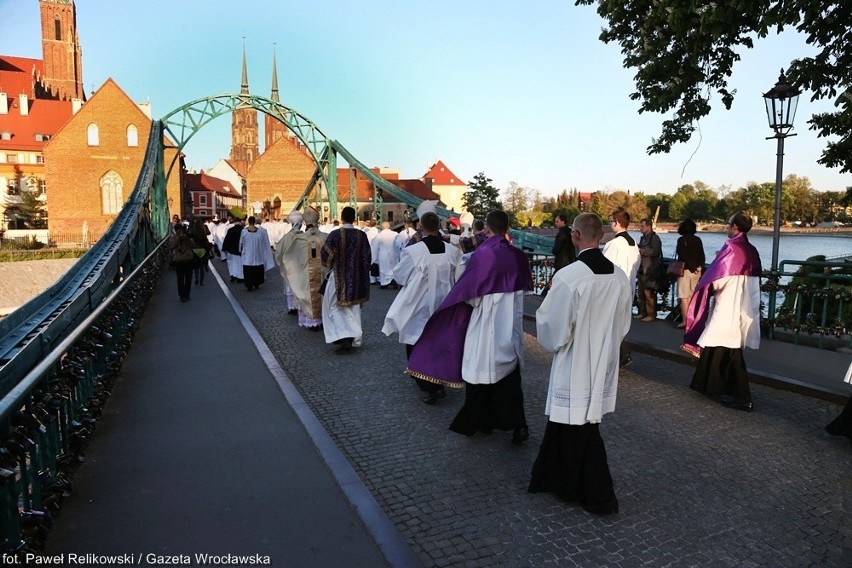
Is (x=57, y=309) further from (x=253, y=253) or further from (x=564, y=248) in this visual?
(x=253, y=253)

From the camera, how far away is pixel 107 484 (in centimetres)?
418

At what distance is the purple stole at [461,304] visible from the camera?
520cm

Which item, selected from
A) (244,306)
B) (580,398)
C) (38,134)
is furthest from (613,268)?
(38,134)

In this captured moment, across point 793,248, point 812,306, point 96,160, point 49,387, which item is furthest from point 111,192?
point 49,387

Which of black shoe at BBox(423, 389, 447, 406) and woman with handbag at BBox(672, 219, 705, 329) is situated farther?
woman with handbag at BBox(672, 219, 705, 329)

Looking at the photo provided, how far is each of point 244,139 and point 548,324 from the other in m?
123

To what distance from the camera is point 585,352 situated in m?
4.02

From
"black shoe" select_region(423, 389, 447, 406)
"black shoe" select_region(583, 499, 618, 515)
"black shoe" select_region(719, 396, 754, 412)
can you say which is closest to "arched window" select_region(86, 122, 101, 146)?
"black shoe" select_region(423, 389, 447, 406)

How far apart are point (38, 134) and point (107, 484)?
3042 inches

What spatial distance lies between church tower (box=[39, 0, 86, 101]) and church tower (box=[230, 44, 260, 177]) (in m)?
37.8

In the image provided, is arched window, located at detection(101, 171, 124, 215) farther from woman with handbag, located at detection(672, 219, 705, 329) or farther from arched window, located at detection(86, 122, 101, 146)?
woman with handbag, located at detection(672, 219, 705, 329)

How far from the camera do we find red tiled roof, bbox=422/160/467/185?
110 m

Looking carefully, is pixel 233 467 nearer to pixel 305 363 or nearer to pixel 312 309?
pixel 305 363

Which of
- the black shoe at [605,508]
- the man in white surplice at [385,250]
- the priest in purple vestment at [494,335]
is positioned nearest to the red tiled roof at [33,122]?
the man in white surplice at [385,250]
